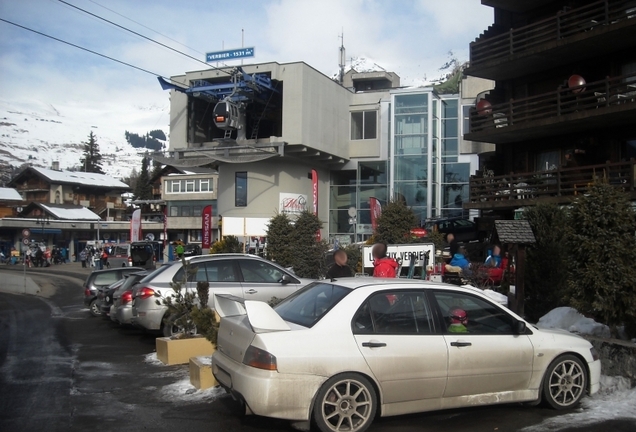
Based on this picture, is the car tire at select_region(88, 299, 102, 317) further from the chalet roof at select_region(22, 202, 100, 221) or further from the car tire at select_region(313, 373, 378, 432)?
the chalet roof at select_region(22, 202, 100, 221)

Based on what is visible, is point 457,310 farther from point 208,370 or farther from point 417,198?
point 417,198

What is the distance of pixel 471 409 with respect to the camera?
6.82 metres

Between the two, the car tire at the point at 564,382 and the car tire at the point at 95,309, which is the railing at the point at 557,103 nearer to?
the car tire at the point at 564,382

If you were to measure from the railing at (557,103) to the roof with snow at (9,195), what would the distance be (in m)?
71.5

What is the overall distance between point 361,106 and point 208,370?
3715 cm

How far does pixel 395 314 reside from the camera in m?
6.22

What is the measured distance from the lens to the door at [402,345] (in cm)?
590

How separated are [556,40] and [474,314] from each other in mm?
16439

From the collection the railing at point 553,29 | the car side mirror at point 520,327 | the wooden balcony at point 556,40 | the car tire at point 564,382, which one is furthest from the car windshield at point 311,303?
the railing at point 553,29

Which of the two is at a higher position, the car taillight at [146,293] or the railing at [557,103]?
the railing at [557,103]

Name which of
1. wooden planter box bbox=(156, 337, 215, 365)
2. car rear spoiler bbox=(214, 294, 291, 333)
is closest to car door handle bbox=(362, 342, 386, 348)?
car rear spoiler bbox=(214, 294, 291, 333)

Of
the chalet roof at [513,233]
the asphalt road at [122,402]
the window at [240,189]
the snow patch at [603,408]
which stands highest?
the window at [240,189]

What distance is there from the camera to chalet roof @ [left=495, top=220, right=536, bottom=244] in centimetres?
1087

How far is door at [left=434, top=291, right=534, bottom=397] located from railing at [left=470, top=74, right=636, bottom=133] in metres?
14.4
